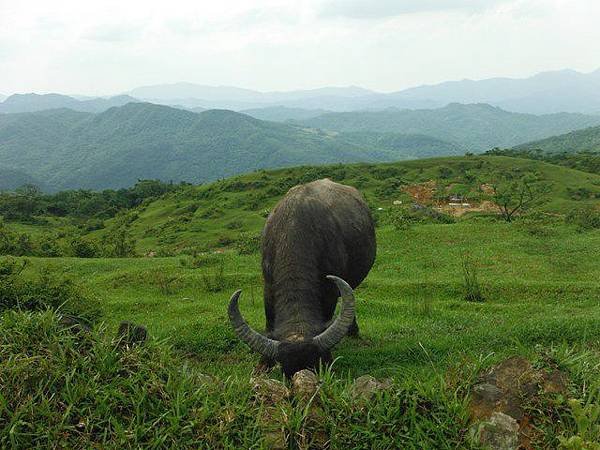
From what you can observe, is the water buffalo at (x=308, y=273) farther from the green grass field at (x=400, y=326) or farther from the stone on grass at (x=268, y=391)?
the stone on grass at (x=268, y=391)

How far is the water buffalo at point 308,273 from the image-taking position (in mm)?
6941

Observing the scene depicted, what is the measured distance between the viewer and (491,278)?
659 inches

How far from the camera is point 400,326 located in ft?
38.2

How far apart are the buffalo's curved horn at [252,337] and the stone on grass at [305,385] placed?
2.16 metres

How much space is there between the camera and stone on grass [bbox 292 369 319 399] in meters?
4.39

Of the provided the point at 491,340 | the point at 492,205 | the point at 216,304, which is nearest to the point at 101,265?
the point at 216,304

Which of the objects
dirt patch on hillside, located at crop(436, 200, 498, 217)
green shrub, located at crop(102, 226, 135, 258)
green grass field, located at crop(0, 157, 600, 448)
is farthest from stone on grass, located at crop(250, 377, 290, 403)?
dirt patch on hillside, located at crop(436, 200, 498, 217)

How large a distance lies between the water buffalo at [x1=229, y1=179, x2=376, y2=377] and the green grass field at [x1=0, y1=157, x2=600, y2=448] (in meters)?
0.90

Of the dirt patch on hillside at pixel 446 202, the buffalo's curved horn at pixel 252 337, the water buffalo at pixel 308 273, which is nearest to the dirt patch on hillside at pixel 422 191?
the dirt patch on hillside at pixel 446 202

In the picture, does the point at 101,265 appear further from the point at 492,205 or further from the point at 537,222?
the point at 492,205

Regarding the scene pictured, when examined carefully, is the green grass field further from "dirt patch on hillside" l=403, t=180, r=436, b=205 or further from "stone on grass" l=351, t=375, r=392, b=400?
"dirt patch on hillside" l=403, t=180, r=436, b=205

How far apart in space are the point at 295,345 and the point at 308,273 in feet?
6.69

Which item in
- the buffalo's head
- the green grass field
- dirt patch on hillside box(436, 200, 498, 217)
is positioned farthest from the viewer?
dirt patch on hillside box(436, 200, 498, 217)

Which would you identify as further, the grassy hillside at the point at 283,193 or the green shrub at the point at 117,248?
the grassy hillside at the point at 283,193
